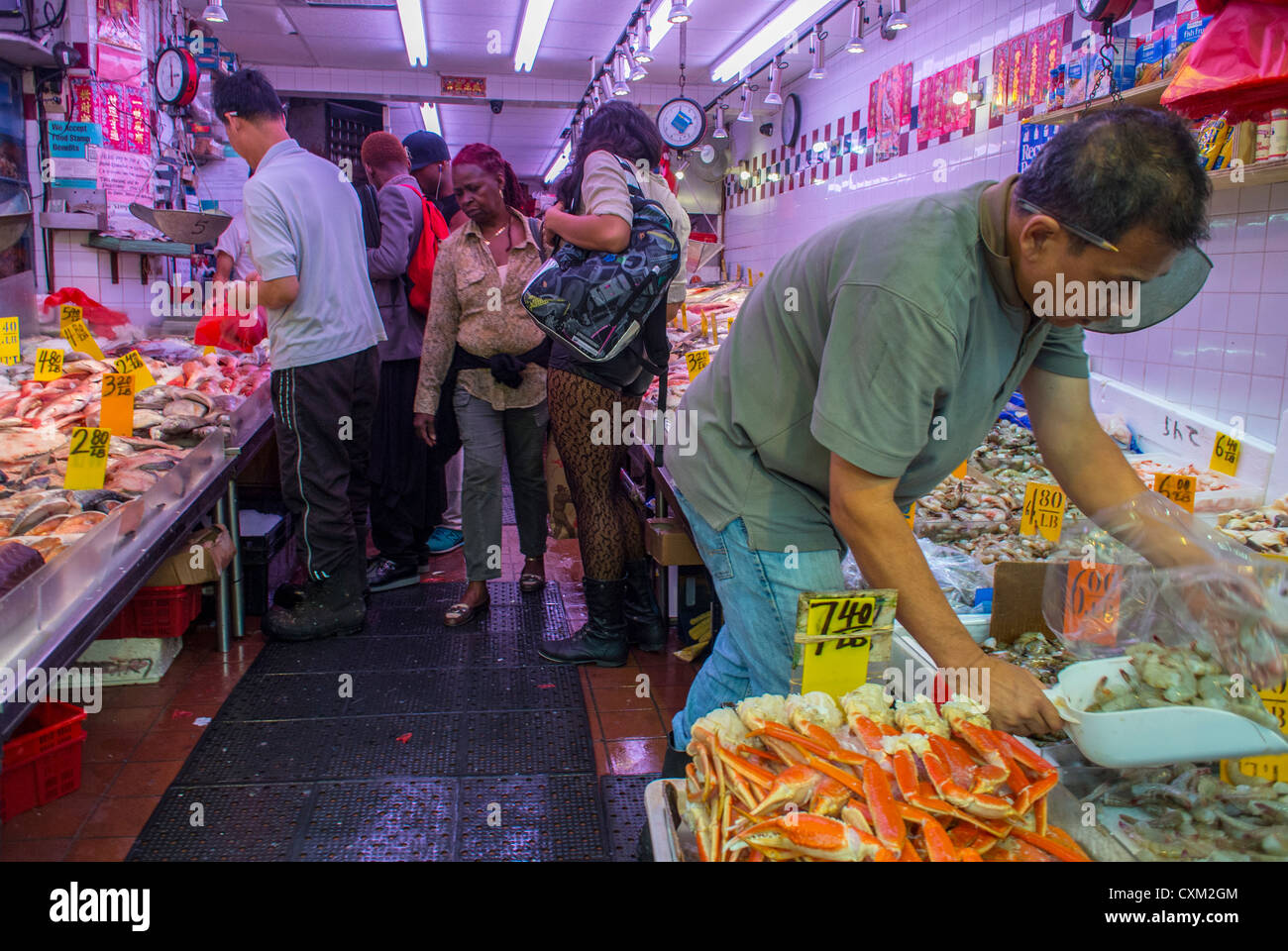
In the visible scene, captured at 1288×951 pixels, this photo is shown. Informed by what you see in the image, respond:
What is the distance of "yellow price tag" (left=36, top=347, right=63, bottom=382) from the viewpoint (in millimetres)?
4750

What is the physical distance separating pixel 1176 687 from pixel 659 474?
2.74m

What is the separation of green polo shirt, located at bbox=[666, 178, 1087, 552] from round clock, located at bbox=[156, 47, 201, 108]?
6.48 m

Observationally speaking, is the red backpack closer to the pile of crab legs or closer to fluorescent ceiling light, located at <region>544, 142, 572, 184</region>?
the pile of crab legs

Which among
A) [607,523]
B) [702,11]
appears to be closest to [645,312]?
[607,523]

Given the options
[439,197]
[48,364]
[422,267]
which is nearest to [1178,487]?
[422,267]

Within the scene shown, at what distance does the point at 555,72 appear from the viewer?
38.2 feet

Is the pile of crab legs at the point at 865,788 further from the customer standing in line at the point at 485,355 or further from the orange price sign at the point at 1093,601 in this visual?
the customer standing in line at the point at 485,355

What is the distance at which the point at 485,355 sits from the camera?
13.9 feet

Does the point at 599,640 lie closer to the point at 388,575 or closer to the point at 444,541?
the point at 388,575

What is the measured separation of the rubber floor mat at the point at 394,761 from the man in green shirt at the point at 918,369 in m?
1.07

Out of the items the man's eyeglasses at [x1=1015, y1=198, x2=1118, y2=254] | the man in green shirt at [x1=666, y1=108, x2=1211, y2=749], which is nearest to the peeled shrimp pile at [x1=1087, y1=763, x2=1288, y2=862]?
the man in green shirt at [x1=666, y1=108, x2=1211, y2=749]

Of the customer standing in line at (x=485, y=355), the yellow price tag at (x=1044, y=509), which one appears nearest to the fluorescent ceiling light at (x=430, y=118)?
the customer standing in line at (x=485, y=355)

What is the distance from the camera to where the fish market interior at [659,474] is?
152cm
